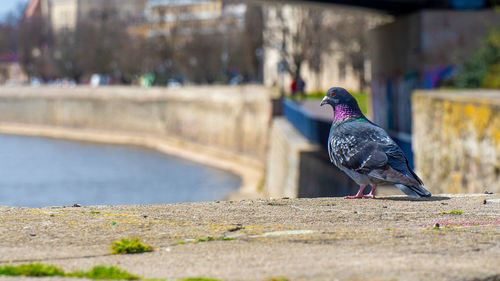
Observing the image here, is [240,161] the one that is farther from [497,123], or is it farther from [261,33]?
[497,123]

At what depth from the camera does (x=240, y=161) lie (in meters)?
60.2

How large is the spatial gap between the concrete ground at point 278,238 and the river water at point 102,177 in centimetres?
3655

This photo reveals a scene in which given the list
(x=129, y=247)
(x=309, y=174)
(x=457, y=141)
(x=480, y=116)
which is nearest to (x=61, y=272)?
(x=129, y=247)

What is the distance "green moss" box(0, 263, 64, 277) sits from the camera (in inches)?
209

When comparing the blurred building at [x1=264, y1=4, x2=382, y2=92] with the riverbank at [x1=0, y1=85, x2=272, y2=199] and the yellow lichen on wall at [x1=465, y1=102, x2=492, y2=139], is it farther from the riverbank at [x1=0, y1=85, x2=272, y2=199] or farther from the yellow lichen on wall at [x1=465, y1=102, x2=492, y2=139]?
the yellow lichen on wall at [x1=465, y1=102, x2=492, y2=139]

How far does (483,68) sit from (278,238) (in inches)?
771

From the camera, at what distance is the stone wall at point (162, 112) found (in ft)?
196

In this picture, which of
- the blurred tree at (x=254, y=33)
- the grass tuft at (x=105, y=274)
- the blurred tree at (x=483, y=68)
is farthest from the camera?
the blurred tree at (x=254, y=33)

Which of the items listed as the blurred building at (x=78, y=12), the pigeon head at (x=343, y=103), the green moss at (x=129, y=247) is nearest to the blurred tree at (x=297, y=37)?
the pigeon head at (x=343, y=103)

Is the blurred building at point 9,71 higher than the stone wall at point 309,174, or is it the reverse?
the stone wall at point 309,174

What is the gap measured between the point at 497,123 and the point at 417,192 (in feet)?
19.4

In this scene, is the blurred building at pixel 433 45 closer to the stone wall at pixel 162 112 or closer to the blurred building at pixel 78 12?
the stone wall at pixel 162 112

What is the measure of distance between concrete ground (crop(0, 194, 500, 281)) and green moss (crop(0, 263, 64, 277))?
0.13 metres

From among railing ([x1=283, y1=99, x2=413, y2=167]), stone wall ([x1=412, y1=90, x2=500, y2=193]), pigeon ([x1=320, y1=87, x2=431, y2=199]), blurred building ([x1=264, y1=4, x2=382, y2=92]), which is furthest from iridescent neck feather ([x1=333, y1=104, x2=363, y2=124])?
blurred building ([x1=264, y1=4, x2=382, y2=92])
